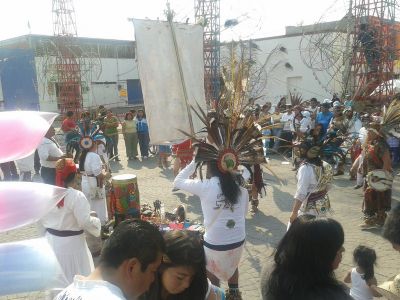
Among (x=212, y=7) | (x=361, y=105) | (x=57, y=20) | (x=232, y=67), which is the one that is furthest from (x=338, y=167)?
(x=57, y=20)

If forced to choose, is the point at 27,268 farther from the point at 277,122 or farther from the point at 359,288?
the point at 277,122

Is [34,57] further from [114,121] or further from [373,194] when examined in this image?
[373,194]

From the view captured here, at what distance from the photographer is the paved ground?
471 centimetres

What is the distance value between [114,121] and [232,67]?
355 inches

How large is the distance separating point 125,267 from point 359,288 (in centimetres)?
231

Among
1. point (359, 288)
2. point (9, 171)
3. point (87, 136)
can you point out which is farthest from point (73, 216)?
point (9, 171)

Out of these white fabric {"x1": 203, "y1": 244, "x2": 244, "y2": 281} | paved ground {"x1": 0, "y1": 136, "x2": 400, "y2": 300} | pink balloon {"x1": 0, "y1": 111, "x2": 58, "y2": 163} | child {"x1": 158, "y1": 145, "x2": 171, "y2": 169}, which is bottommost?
paved ground {"x1": 0, "y1": 136, "x2": 400, "y2": 300}

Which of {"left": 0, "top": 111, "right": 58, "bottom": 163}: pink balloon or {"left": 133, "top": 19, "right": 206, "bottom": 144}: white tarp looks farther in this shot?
{"left": 133, "top": 19, "right": 206, "bottom": 144}: white tarp

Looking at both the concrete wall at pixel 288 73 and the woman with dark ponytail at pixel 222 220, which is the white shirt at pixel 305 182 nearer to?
the woman with dark ponytail at pixel 222 220

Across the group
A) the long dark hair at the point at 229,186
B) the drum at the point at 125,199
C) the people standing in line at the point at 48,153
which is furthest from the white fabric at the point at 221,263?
the people standing in line at the point at 48,153

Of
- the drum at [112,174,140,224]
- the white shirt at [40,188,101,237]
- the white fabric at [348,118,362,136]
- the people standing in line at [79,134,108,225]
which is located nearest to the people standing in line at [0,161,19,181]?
the people standing in line at [79,134,108,225]

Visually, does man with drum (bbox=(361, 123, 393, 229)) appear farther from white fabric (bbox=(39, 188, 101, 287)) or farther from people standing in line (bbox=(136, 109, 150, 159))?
people standing in line (bbox=(136, 109, 150, 159))

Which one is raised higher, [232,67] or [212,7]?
[212,7]

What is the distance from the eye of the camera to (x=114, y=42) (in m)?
38.1
